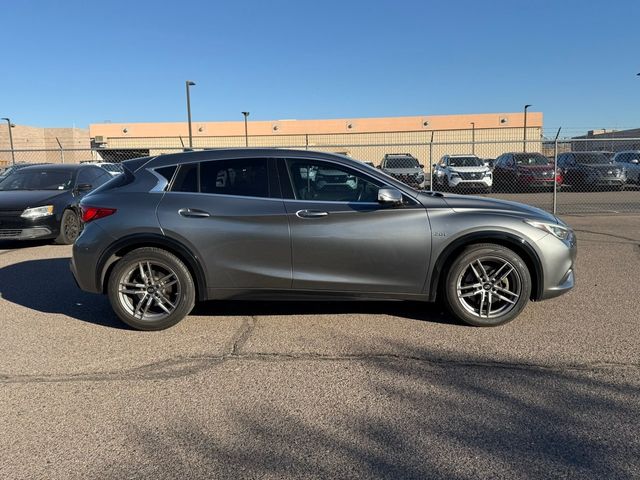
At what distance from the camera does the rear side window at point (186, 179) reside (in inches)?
→ 196

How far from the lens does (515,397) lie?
11.5 ft

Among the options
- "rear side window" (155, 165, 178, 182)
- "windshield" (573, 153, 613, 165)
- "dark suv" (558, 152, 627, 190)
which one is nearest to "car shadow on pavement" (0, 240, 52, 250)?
"rear side window" (155, 165, 178, 182)

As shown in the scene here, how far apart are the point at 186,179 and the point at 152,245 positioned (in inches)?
27.4

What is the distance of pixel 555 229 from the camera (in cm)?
492

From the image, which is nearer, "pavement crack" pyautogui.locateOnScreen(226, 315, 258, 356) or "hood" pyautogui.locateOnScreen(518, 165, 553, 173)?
"pavement crack" pyautogui.locateOnScreen(226, 315, 258, 356)

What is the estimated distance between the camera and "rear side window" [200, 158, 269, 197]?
4.95m

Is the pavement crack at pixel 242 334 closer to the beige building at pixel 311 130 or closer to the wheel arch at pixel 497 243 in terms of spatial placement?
the wheel arch at pixel 497 243

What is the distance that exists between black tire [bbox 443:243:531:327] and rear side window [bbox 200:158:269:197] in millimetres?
1915

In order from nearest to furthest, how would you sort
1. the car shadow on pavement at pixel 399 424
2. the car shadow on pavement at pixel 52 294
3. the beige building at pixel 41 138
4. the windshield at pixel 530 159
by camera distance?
the car shadow on pavement at pixel 399 424
the car shadow on pavement at pixel 52 294
the windshield at pixel 530 159
the beige building at pixel 41 138

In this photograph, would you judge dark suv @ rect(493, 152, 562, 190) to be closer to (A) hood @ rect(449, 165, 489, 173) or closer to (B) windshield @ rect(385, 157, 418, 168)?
(A) hood @ rect(449, 165, 489, 173)

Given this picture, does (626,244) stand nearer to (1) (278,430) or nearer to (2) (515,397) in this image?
(2) (515,397)

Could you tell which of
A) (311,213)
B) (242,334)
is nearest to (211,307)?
(242,334)

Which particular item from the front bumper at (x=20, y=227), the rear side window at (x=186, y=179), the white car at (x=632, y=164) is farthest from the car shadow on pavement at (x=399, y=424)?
the white car at (x=632, y=164)

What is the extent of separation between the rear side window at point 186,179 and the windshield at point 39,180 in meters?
6.18
